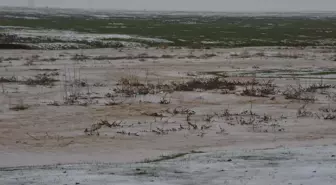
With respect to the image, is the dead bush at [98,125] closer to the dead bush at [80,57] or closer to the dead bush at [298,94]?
the dead bush at [298,94]

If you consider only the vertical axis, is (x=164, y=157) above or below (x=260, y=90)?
above

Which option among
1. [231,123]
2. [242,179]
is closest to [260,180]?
[242,179]

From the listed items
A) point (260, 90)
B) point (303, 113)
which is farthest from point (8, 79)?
point (303, 113)

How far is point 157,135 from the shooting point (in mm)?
15656

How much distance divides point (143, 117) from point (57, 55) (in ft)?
76.7

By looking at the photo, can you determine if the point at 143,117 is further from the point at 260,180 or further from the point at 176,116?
the point at 260,180

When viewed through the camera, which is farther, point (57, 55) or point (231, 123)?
point (57, 55)

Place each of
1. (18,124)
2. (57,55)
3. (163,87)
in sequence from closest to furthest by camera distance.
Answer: (18,124) < (163,87) < (57,55)

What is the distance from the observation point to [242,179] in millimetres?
9812

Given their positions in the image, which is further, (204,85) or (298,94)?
(204,85)

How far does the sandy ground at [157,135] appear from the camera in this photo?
10352 millimetres

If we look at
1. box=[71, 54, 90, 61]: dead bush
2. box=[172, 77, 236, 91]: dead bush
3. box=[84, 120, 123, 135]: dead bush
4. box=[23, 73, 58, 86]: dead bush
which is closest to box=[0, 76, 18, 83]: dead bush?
box=[23, 73, 58, 86]: dead bush

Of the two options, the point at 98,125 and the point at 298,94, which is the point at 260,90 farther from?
the point at 98,125

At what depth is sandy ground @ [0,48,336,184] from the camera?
1035cm
